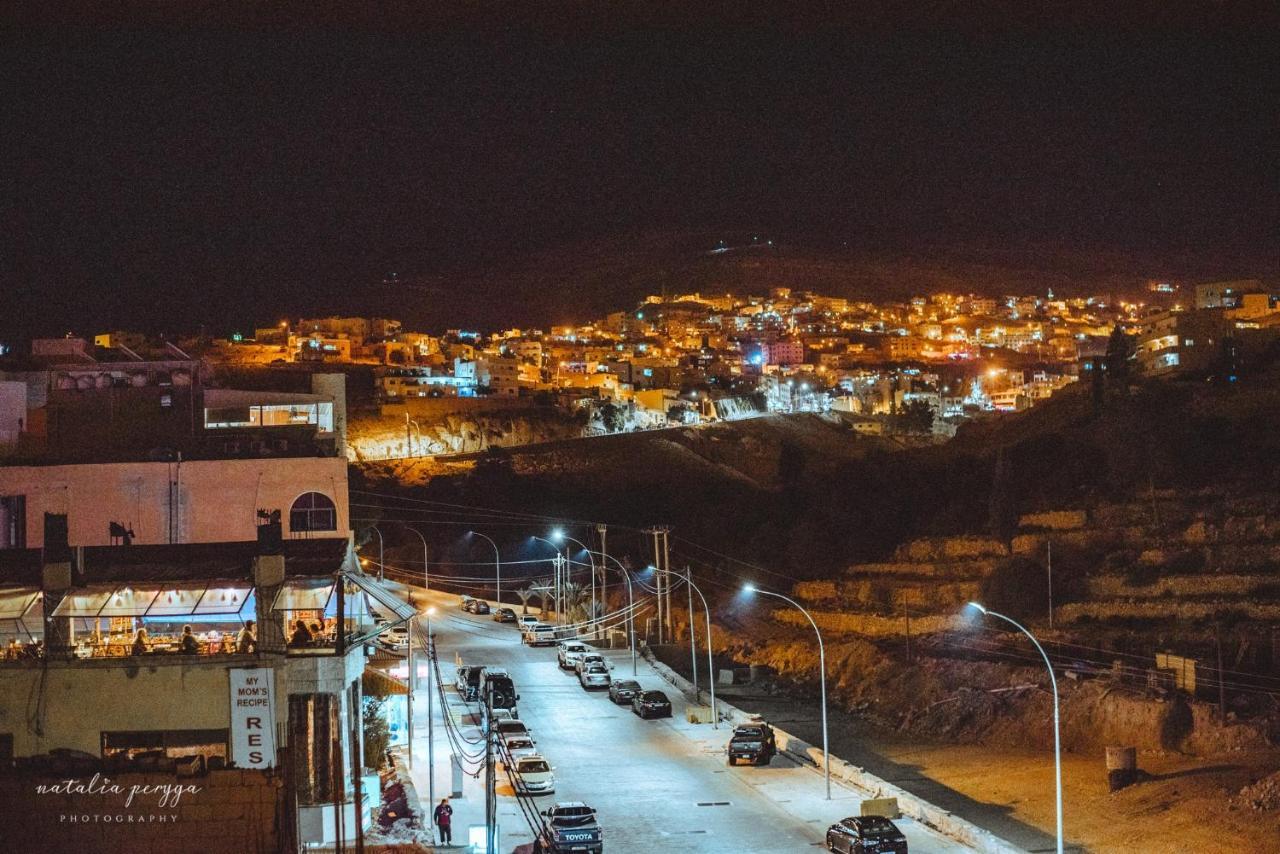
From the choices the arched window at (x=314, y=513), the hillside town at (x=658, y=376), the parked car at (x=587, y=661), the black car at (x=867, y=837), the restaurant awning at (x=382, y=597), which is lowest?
the parked car at (x=587, y=661)

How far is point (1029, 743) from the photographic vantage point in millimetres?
44000

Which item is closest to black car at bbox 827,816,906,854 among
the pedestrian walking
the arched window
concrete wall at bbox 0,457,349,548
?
the pedestrian walking

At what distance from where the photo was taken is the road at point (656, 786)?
2942cm

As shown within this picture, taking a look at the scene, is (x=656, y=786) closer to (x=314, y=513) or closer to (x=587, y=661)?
(x=314, y=513)

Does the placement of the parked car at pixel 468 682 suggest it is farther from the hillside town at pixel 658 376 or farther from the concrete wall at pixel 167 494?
the hillside town at pixel 658 376

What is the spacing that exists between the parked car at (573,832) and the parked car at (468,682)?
13.7 metres

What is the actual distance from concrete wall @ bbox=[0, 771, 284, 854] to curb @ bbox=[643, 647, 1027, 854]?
13885 mm

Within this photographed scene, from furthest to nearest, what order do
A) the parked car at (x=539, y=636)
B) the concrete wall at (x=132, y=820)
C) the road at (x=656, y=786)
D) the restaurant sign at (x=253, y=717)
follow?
the parked car at (x=539, y=636), the road at (x=656, y=786), the restaurant sign at (x=253, y=717), the concrete wall at (x=132, y=820)

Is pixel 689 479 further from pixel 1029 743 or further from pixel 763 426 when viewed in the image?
pixel 1029 743

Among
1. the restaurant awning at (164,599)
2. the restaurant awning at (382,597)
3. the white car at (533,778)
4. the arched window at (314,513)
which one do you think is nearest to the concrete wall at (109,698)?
the restaurant awning at (164,599)

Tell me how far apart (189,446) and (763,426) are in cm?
11740

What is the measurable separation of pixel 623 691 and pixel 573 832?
798 inches

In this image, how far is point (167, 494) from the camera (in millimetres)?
36562

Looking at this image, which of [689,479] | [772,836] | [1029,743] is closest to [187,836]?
[772,836]
